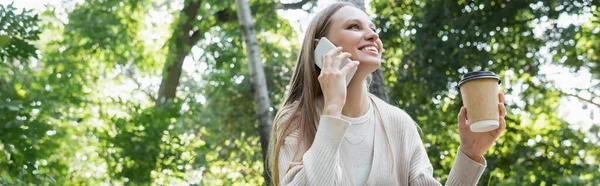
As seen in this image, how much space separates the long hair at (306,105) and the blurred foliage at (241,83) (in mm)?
3076

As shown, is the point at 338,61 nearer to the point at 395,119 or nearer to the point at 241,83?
the point at 395,119

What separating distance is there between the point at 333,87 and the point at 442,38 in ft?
25.5

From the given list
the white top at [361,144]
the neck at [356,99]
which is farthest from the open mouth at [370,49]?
the white top at [361,144]

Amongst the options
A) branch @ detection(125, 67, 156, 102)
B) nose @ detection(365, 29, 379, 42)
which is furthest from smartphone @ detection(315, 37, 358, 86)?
branch @ detection(125, 67, 156, 102)

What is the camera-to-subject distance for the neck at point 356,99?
284 centimetres

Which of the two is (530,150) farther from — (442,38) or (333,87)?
(333,87)

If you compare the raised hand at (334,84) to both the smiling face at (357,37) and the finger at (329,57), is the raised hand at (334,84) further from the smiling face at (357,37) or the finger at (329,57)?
the smiling face at (357,37)

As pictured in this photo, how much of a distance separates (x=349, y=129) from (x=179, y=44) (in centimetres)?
1095

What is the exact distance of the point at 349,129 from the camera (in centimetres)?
288

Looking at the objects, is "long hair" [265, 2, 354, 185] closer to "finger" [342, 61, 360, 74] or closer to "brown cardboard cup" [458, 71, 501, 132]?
"finger" [342, 61, 360, 74]

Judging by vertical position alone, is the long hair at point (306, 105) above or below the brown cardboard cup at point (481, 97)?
above

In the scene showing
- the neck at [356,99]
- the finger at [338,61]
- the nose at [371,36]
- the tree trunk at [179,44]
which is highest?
the tree trunk at [179,44]

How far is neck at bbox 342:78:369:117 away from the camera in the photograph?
2.84m

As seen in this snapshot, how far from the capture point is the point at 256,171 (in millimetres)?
→ 14305
